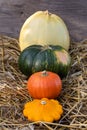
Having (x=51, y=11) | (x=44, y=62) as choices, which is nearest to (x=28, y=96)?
(x=44, y=62)

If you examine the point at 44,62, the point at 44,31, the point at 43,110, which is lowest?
the point at 43,110

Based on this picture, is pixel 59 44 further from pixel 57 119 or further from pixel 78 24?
pixel 57 119

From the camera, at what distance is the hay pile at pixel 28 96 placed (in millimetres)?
2119

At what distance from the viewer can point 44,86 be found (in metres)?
2.34

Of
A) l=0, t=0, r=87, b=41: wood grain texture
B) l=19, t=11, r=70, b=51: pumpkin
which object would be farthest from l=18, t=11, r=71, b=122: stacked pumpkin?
l=0, t=0, r=87, b=41: wood grain texture

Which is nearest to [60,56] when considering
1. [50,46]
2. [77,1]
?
[50,46]

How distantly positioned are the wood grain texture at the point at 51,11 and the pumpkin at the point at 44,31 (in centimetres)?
33

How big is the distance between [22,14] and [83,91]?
3.52 feet

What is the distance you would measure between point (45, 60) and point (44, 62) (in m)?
0.01

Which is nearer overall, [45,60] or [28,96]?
[28,96]

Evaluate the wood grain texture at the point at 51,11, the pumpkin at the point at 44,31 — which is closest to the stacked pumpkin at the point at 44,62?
the pumpkin at the point at 44,31

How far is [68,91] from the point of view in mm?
2490

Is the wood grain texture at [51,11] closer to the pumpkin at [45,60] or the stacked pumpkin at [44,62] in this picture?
the stacked pumpkin at [44,62]

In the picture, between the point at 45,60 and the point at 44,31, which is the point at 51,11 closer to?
the point at 44,31
